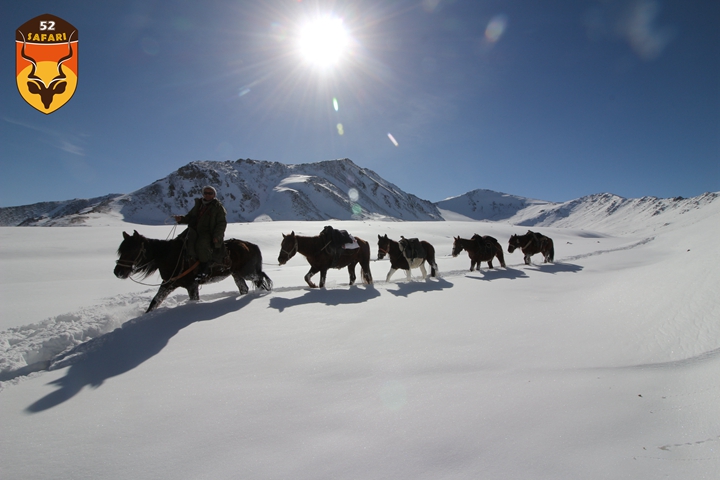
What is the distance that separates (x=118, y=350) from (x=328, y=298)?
333 cm

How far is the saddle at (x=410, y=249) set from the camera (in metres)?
Answer: 9.31

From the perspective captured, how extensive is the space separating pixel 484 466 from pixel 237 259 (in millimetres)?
5791

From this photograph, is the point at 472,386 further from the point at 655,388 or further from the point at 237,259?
the point at 237,259

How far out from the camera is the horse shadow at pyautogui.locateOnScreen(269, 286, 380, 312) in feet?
17.9

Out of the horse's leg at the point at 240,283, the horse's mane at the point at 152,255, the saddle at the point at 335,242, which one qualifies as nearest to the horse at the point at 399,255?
the saddle at the point at 335,242

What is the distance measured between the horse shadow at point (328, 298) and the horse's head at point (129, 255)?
7.76 feet

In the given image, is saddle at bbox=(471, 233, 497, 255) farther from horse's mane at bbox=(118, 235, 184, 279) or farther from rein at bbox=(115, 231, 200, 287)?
horse's mane at bbox=(118, 235, 184, 279)

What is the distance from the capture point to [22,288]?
20.7 ft

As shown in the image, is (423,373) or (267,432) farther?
(423,373)

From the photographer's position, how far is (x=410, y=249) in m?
9.37

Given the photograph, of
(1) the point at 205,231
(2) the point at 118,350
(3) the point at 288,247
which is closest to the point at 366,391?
(2) the point at 118,350

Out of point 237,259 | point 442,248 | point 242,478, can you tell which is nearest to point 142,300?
point 237,259

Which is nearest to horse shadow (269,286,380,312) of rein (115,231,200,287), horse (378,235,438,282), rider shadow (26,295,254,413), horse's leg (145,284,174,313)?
rider shadow (26,295,254,413)

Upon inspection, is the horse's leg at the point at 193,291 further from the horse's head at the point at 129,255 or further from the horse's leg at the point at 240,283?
the horse's head at the point at 129,255
